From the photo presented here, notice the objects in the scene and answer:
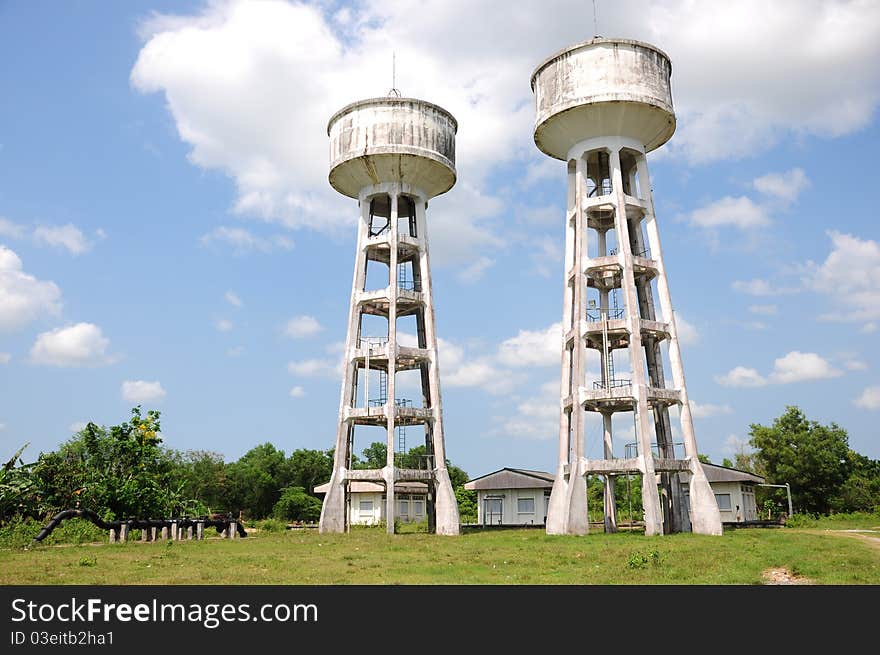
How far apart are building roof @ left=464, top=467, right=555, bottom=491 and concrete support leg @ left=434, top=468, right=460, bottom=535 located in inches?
520

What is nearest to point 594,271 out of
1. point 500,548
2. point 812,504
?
point 500,548

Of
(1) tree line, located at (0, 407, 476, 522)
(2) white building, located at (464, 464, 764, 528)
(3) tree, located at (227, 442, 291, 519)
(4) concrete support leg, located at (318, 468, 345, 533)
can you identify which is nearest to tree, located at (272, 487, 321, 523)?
(1) tree line, located at (0, 407, 476, 522)

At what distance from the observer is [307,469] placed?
7019 centimetres

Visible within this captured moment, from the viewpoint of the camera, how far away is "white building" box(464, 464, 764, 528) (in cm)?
4878

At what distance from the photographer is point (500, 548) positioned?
1075 inches

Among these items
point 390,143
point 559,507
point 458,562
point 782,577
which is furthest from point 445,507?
point 782,577

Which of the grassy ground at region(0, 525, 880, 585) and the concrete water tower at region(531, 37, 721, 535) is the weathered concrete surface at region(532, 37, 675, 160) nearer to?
the concrete water tower at region(531, 37, 721, 535)

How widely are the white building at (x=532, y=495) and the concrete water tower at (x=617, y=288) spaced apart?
11781 mm

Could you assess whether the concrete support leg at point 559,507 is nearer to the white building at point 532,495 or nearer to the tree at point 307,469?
the white building at point 532,495

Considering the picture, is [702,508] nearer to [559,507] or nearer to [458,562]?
[559,507]

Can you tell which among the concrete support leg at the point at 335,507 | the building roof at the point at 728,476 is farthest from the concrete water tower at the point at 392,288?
the building roof at the point at 728,476
